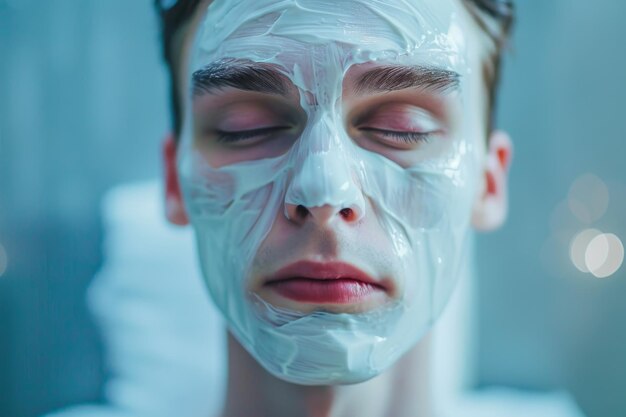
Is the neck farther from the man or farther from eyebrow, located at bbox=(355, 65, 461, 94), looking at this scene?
eyebrow, located at bbox=(355, 65, 461, 94)

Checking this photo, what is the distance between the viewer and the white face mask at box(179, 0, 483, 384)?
0.62m

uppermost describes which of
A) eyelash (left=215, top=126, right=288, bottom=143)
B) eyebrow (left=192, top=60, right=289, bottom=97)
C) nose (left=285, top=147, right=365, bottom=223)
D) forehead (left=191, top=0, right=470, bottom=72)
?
forehead (left=191, top=0, right=470, bottom=72)

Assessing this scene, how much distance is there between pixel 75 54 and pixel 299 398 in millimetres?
719

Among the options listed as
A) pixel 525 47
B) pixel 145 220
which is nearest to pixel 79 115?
pixel 145 220

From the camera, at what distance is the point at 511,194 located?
1110 mm

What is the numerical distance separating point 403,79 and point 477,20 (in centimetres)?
19

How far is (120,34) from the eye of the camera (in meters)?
1.11

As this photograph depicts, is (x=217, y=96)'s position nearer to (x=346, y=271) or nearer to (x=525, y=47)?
(x=346, y=271)

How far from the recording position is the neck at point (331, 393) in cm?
76

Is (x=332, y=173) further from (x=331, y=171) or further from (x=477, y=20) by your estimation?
(x=477, y=20)

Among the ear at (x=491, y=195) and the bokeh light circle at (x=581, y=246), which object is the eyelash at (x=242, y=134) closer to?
the ear at (x=491, y=195)

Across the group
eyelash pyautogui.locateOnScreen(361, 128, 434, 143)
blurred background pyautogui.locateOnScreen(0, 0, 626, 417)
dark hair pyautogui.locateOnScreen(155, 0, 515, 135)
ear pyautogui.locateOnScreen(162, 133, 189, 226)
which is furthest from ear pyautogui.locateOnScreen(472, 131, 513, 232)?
ear pyautogui.locateOnScreen(162, 133, 189, 226)

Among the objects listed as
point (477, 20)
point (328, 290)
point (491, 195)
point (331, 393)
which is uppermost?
point (477, 20)

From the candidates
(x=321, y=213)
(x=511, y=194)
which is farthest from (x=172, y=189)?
(x=511, y=194)
